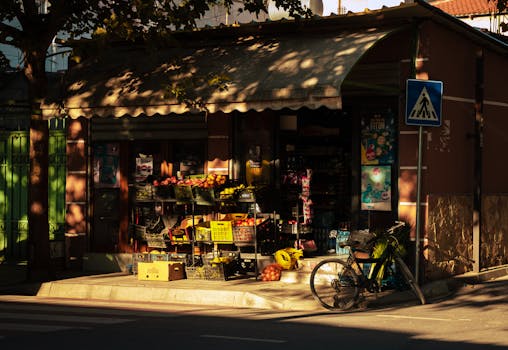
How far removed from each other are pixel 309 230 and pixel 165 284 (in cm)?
274

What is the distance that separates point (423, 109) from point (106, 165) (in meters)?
6.87

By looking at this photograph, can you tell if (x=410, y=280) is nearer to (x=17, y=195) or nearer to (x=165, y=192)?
(x=165, y=192)

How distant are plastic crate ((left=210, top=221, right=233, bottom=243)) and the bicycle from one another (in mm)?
2264

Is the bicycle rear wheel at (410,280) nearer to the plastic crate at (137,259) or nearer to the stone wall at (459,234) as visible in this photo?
the stone wall at (459,234)

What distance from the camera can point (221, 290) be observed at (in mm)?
13758

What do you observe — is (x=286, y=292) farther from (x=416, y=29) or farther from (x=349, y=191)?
(x=416, y=29)

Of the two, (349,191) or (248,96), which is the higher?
(248,96)

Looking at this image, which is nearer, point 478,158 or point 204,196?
point 204,196

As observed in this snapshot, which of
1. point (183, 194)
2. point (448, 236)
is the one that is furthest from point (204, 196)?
point (448, 236)

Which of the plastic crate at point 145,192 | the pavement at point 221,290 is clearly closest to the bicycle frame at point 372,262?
the pavement at point 221,290

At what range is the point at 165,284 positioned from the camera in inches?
581

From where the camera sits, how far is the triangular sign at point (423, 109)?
42.6 ft

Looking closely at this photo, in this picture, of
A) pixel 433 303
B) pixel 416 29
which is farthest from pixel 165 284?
pixel 416 29

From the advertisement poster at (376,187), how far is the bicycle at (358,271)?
1468 millimetres
